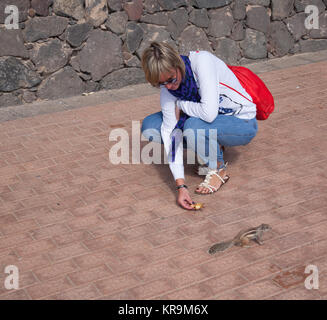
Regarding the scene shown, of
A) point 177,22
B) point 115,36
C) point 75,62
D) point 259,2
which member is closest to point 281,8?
point 259,2

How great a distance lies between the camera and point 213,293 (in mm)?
3121

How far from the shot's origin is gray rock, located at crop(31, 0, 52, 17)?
614 cm

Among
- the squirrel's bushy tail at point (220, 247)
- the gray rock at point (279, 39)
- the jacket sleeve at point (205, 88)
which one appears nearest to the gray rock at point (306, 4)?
the gray rock at point (279, 39)

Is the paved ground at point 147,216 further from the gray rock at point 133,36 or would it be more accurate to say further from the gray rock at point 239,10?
the gray rock at point 239,10

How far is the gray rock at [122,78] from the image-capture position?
677cm

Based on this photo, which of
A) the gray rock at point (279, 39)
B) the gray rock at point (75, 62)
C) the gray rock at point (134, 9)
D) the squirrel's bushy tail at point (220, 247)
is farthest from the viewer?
the gray rock at point (279, 39)

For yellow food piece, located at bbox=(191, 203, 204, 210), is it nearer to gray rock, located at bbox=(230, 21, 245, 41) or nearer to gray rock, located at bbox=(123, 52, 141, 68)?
gray rock, located at bbox=(123, 52, 141, 68)

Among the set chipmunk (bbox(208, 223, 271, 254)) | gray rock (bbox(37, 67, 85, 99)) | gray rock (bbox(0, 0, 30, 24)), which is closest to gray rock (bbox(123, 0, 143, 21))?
gray rock (bbox(37, 67, 85, 99))

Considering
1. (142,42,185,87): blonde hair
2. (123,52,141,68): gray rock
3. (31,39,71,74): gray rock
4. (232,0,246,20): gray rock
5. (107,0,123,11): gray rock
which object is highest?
(142,42,185,87): blonde hair

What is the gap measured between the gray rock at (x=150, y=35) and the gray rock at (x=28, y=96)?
135cm

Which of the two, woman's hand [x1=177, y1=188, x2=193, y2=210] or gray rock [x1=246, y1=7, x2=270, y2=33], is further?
gray rock [x1=246, y1=7, x2=270, y2=33]

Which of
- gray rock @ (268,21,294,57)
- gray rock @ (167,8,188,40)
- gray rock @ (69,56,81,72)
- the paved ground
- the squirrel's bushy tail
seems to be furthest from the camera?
gray rock @ (268,21,294,57)

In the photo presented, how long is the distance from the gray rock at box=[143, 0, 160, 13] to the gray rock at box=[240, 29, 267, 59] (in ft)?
4.38

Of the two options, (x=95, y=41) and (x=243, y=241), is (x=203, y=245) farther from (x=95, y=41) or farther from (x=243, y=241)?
(x=95, y=41)
